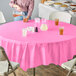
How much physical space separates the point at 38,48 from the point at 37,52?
6 cm

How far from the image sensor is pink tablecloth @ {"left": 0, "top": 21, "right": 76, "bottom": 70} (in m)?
2.51

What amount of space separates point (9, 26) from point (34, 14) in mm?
3354

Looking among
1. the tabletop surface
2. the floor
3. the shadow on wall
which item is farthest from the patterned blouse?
the shadow on wall

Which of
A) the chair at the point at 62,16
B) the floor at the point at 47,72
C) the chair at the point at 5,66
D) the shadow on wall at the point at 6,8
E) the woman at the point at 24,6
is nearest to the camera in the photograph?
the chair at the point at 5,66

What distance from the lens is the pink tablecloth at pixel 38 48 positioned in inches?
98.7

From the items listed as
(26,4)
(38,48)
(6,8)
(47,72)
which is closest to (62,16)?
(26,4)

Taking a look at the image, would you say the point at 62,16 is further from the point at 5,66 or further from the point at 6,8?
the point at 6,8

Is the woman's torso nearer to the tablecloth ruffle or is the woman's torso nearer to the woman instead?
the woman

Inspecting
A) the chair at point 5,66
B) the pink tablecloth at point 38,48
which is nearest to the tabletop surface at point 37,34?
the pink tablecloth at point 38,48

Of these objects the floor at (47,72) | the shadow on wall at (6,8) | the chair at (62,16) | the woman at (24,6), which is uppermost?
the woman at (24,6)

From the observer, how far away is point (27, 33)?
9.41 feet

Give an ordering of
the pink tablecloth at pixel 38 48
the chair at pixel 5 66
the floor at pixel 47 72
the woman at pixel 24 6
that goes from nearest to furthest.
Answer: the chair at pixel 5 66
the pink tablecloth at pixel 38 48
the floor at pixel 47 72
the woman at pixel 24 6

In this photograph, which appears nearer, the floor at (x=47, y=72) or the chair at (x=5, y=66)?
the chair at (x=5, y=66)

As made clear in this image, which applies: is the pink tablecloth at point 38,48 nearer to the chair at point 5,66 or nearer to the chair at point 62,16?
the chair at point 5,66
